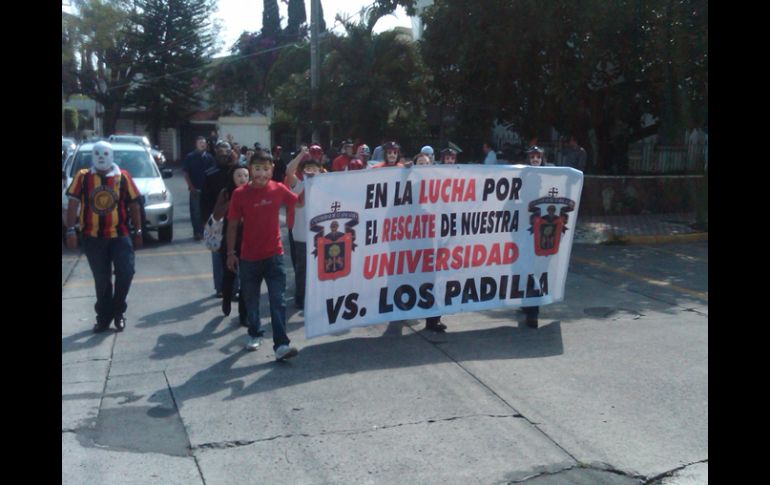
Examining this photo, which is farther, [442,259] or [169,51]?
[169,51]

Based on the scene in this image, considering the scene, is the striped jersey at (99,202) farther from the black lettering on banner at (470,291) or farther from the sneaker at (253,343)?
the black lettering on banner at (470,291)

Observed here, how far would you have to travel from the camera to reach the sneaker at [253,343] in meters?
7.17

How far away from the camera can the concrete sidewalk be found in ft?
47.0

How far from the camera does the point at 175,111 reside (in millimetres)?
48312

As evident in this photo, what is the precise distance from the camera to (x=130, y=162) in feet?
49.2

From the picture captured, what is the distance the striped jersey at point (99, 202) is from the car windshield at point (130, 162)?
7.18m

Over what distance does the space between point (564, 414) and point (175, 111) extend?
45.7 m

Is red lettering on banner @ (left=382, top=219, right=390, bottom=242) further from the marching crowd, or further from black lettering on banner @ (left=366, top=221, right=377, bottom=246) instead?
the marching crowd

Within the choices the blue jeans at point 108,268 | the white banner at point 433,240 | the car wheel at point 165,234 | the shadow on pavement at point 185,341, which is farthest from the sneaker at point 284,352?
the car wheel at point 165,234

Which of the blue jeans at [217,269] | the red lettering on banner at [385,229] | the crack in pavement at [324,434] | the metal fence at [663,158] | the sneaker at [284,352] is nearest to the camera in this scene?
the crack in pavement at [324,434]

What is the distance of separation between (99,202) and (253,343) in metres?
2.02

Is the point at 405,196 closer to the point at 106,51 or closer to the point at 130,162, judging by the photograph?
the point at 130,162

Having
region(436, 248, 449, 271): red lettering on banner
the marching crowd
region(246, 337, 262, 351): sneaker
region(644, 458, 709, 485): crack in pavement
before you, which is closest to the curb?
the marching crowd

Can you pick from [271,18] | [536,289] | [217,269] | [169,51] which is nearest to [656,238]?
[536,289]
